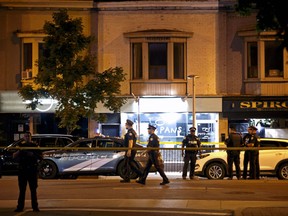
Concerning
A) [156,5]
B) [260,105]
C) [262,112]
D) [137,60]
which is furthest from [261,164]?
[156,5]

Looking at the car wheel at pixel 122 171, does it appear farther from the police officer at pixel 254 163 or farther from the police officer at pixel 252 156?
the police officer at pixel 254 163

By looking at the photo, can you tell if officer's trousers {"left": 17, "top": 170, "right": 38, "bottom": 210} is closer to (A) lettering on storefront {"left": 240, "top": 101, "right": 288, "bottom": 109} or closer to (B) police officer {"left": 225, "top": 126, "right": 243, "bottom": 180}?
(B) police officer {"left": 225, "top": 126, "right": 243, "bottom": 180}

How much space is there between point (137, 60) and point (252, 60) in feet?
17.9

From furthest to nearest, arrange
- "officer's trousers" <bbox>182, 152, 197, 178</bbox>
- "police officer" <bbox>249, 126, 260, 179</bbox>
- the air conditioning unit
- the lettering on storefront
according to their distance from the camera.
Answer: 1. the air conditioning unit
2. the lettering on storefront
3. "officer's trousers" <bbox>182, 152, 197, 178</bbox>
4. "police officer" <bbox>249, 126, 260, 179</bbox>

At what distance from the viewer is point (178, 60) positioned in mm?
28641

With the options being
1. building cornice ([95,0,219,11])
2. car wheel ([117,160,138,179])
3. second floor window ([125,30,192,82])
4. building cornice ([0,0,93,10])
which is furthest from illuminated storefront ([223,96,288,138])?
car wheel ([117,160,138,179])

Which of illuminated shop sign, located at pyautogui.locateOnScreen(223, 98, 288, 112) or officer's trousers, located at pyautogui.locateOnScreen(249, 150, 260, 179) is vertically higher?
illuminated shop sign, located at pyautogui.locateOnScreen(223, 98, 288, 112)

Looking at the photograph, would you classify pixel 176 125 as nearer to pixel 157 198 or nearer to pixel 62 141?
pixel 62 141

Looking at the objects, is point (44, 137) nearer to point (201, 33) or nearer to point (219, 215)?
point (201, 33)

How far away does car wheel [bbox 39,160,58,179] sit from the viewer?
20.3 m

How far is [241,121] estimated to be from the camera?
94.2 ft

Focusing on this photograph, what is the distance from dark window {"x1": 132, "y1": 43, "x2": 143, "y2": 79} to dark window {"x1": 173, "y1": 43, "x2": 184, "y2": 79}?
5.44 feet

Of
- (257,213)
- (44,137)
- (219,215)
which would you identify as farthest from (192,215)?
(44,137)

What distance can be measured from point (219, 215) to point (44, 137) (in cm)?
1226
